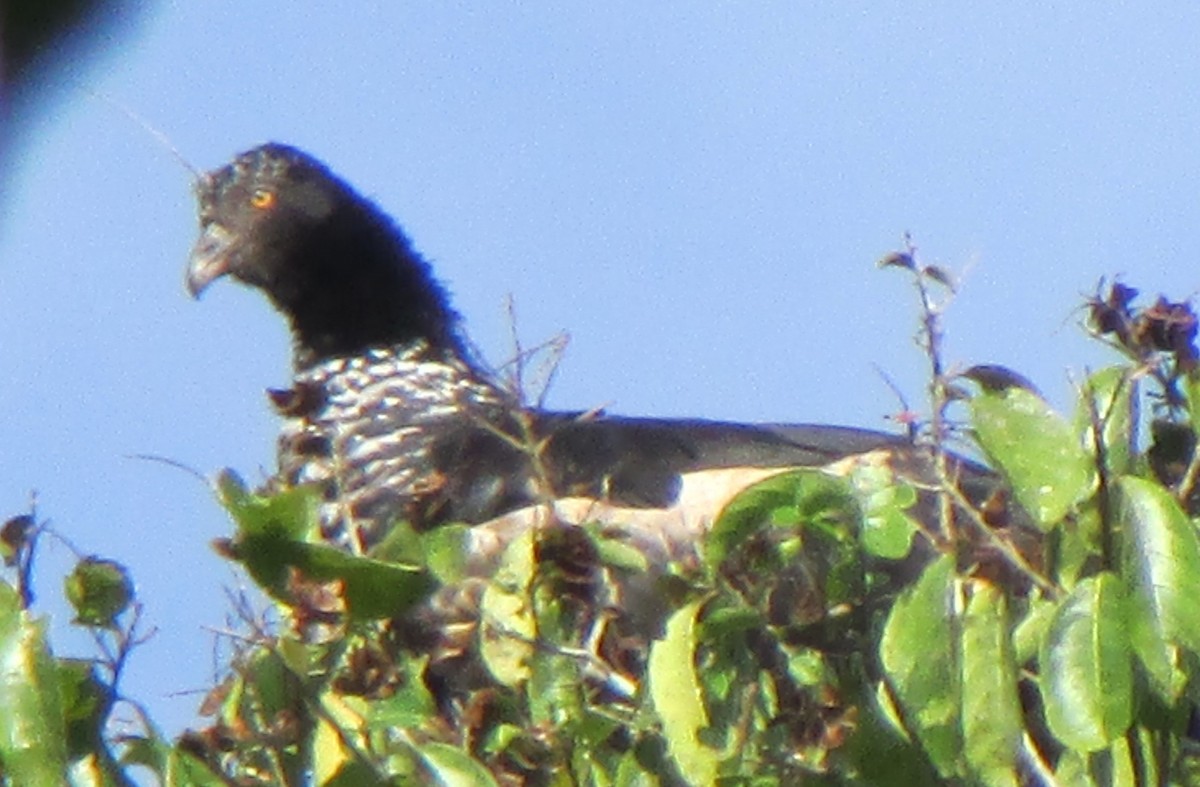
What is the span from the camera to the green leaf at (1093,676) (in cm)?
128

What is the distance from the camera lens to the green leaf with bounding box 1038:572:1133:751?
1.28 m

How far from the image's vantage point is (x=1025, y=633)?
1.48 m

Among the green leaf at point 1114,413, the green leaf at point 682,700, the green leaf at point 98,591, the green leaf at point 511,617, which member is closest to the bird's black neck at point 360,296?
the green leaf at point 511,617

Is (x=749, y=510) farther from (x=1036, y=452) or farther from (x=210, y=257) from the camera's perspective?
(x=210, y=257)

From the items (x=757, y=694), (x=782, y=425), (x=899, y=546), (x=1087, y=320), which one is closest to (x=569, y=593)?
(x=757, y=694)

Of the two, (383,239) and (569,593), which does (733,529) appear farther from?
(383,239)

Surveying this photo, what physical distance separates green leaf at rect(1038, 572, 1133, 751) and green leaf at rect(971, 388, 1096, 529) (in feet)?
0.29

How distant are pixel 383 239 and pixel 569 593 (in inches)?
132

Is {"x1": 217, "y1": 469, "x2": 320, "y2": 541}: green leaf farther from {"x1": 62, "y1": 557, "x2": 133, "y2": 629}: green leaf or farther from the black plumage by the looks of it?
the black plumage

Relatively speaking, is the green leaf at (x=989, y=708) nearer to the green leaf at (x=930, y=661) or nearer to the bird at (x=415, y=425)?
the green leaf at (x=930, y=661)

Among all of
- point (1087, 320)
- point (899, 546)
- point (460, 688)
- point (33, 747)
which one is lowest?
point (460, 688)

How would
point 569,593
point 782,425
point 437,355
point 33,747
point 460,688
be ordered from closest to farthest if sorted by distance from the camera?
point 33,747 < point 569,593 < point 460,688 < point 782,425 < point 437,355

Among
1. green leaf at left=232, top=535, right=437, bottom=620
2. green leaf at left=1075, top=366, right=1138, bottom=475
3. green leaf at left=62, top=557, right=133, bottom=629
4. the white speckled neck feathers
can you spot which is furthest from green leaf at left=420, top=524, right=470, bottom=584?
the white speckled neck feathers

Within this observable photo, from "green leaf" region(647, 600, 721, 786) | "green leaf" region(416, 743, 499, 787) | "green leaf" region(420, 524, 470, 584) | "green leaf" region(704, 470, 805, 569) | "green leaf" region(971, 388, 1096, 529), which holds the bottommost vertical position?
"green leaf" region(416, 743, 499, 787)
